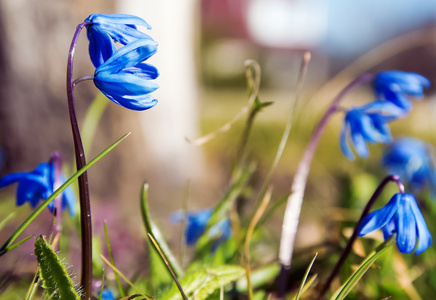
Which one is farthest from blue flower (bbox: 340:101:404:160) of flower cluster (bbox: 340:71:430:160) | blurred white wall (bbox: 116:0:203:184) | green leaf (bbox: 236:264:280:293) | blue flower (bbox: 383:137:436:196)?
blurred white wall (bbox: 116:0:203:184)

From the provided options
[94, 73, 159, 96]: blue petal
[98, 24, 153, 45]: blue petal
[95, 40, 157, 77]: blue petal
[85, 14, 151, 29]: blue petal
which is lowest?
[94, 73, 159, 96]: blue petal

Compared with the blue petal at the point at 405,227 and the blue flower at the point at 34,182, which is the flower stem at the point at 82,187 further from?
the blue petal at the point at 405,227

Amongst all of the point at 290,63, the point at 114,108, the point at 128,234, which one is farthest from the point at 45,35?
the point at 290,63

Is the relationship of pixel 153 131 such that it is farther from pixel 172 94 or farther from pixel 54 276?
pixel 54 276

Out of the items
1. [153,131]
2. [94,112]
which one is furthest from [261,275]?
[153,131]

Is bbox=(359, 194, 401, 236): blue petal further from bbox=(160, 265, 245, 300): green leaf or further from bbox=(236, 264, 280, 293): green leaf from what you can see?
bbox=(236, 264, 280, 293): green leaf

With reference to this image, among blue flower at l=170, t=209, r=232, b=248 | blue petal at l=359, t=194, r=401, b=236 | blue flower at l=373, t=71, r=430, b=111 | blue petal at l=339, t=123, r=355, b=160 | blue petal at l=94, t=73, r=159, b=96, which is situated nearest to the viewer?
blue petal at l=94, t=73, r=159, b=96
